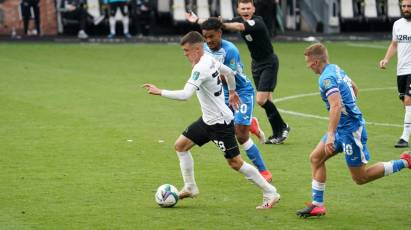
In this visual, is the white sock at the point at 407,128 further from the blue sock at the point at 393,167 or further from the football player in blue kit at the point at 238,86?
the blue sock at the point at 393,167

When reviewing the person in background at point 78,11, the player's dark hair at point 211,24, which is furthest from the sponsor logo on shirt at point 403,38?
the person in background at point 78,11

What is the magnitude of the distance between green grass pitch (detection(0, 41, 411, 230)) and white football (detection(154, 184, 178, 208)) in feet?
0.33

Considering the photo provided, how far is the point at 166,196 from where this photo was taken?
38.2 ft

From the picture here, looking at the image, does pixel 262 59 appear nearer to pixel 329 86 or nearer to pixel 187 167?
pixel 187 167

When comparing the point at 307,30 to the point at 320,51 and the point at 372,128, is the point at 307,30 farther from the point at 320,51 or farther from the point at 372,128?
the point at 320,51

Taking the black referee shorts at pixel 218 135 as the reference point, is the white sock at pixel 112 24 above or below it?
below

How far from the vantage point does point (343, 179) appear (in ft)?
44.2

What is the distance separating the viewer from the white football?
11641mm

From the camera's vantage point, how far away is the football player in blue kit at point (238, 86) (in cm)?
1267

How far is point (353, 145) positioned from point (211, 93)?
6.03 feet

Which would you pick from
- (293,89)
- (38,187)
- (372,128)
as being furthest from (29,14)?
(38,187)

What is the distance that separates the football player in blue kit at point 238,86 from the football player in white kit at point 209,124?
0.97 m

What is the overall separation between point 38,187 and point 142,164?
7.10 ft

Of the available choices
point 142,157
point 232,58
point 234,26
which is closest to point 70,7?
point 142,157
